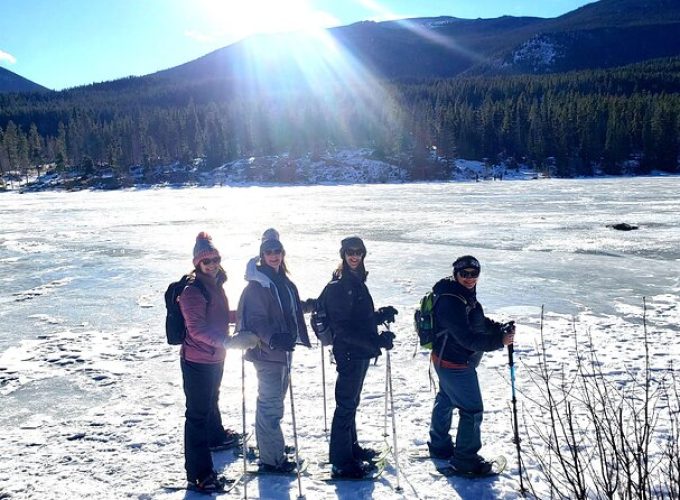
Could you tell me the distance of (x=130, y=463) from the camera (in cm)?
497

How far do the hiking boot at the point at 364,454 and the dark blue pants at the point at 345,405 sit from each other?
18 cm

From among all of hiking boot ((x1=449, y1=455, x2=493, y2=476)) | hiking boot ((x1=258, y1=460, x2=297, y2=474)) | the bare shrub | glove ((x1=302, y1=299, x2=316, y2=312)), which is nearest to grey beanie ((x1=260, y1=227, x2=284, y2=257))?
glove ((x1=302, y1=299, x2=316, y2=312))

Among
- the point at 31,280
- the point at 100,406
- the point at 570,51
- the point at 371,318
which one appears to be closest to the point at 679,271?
the point at 371,318

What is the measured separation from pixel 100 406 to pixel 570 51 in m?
219

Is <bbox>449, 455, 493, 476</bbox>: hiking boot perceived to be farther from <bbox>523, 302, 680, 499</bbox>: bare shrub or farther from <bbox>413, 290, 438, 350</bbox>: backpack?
<bbox>413, 290, 438, 350</bbox>: backpack

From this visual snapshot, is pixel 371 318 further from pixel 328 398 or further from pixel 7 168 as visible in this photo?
pixel 7 168

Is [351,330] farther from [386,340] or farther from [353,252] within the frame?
[353,252]

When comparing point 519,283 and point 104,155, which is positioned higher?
point 104,155

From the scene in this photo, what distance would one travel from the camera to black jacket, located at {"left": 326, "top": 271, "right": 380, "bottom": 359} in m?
4.26

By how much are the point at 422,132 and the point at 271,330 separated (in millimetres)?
77369

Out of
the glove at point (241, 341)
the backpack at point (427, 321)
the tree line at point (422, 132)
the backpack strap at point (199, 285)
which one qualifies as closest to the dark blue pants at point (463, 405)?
the backpack at point (427, 321)

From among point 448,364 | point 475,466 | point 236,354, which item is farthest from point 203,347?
point 236,354

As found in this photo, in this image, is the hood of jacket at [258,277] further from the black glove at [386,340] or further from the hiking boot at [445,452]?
the hiking boot at [445,452]

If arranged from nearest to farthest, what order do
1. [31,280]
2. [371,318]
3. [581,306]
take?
[371,318]
[581,306]
[31,280]
